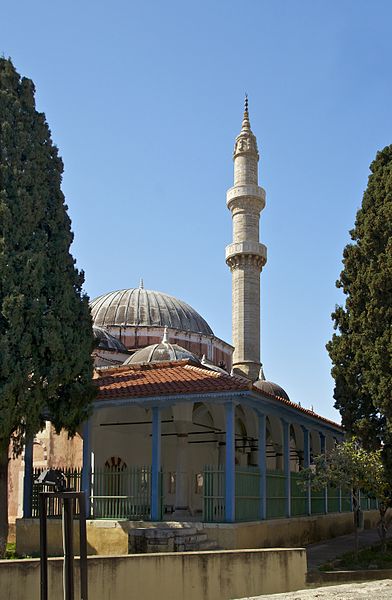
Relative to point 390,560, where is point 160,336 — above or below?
above

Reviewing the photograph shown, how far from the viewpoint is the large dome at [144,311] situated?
1294 inches

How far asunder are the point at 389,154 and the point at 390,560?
Result: 343 inches

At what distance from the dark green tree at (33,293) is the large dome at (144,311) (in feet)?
60.0

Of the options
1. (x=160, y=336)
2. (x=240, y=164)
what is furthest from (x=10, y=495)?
(x=240, y=164)

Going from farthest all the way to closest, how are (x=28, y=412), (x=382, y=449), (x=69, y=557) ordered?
(x=382, y=449) < (x=28, y=412) < (x=69, y=557)

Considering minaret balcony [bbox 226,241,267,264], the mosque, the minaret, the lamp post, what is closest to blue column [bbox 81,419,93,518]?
the mosque

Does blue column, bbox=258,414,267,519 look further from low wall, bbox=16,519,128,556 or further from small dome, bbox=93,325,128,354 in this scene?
small dome, bbox=93,325,128,354

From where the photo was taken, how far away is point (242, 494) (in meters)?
14.5

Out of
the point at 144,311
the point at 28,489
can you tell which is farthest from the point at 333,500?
the point at 144,311

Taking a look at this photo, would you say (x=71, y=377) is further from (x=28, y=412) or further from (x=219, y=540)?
(x=219, y=540)

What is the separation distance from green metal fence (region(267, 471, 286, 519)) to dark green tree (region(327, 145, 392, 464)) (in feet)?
7.27

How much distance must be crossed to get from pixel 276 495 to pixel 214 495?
2.72 meters

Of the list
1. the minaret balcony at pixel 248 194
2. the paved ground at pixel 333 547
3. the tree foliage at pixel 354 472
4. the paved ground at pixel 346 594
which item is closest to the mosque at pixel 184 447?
the paved ground at pixel 333 547

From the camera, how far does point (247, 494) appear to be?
14.8 metres
